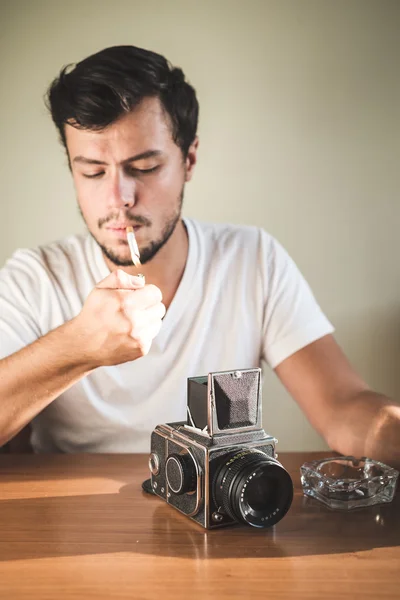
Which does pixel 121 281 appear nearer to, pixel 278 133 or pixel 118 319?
pixel 118 319

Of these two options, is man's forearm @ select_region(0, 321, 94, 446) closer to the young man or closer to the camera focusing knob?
the young man

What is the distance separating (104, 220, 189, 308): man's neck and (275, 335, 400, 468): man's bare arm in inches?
12.5

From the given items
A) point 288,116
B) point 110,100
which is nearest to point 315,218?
point 288,116

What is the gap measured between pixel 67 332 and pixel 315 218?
85cm

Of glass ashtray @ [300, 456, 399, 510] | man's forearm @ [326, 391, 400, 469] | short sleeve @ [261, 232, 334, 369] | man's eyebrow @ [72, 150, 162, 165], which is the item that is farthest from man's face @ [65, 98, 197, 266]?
glass ashtray @ [300, 456, 399, 510]

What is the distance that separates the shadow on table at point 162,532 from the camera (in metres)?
0.80

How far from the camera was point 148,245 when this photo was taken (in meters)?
1.47

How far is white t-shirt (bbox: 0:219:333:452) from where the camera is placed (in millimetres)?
1438

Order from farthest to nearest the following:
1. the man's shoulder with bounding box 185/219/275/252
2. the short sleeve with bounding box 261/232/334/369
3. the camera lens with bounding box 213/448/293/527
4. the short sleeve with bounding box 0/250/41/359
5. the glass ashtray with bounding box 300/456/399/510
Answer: the man's shoulder with bounding box 185/219/275/252 → the short sleeve with bounding box 261/232/334/369 → the short sleeve with bounding box 0/250/41/359 → the glass ashtray with bounding box 300/456/399/510 → the camera lens with bounding box 213/448/293/527

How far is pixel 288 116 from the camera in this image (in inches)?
64.8

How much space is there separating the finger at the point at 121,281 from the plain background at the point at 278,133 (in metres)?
0.60

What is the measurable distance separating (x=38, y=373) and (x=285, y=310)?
626 mm

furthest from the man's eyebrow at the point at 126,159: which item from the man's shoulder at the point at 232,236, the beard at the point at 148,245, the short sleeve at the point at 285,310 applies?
the short sleeve at the point at 285,310

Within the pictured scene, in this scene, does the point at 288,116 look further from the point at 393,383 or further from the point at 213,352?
the point at 393,383
